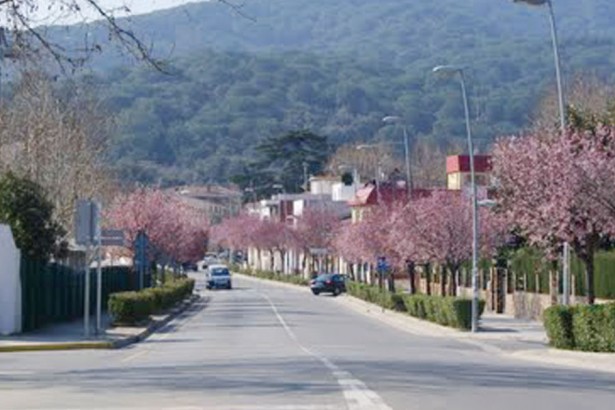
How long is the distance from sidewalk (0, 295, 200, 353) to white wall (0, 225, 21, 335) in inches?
20.7

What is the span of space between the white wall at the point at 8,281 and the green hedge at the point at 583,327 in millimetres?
14620

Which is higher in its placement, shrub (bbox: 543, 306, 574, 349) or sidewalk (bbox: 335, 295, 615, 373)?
shrub (bbox: 543, 306, 574, 349)

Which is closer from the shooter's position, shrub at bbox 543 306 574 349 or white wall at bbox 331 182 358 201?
shrub at bbox 543 306 574 349

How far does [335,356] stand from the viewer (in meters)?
30.9

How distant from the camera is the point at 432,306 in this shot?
5584 cm

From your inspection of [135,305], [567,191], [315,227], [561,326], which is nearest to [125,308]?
[135,305]

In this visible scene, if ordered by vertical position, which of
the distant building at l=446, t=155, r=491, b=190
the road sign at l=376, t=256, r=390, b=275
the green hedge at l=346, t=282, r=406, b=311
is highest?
the distant building at l=446, t=155, r=491, b=190

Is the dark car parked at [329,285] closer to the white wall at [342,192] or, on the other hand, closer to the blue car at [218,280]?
the blue car at [218,280]

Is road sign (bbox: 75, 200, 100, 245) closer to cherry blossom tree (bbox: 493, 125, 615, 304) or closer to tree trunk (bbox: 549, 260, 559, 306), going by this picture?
cherry blossom tree (bbox: 493, 125, 615, 304)

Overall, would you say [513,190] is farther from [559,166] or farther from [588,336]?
[588,336]

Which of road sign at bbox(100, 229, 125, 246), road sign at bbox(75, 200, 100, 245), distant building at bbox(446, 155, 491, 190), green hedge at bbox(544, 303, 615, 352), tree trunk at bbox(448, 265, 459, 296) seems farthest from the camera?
distant building at bbox(446, 155, 491, 190)

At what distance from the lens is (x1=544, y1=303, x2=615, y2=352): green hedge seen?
34.3 meters

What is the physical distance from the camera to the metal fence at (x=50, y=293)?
4272cm

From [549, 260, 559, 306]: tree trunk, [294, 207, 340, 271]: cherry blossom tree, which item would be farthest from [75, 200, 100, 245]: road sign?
[294, 207, 340, 271]: cherry blossom tree
